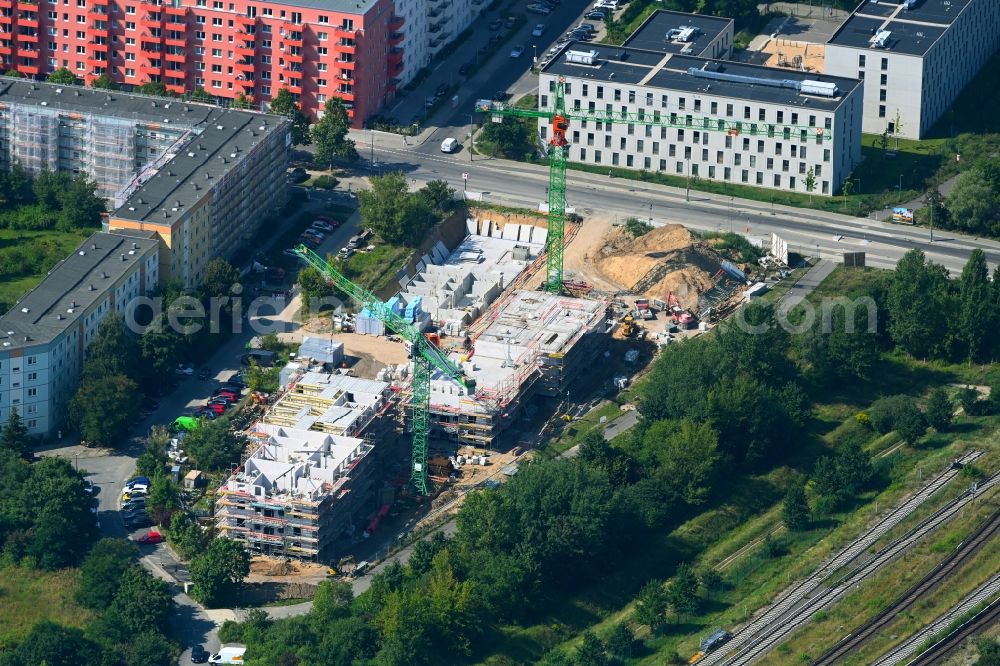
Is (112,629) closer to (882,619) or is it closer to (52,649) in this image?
(52,649)

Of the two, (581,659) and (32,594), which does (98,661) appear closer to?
(32,594)

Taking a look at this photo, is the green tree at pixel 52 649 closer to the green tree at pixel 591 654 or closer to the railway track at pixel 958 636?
the green tree at pixel 591 654

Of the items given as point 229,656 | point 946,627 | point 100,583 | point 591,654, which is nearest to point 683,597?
point 591,654

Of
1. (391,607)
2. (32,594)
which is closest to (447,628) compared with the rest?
(391,607)

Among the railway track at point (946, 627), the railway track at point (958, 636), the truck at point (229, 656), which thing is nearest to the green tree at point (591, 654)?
the railway track at point (946, 627)

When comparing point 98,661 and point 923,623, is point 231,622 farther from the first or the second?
point 923,623
